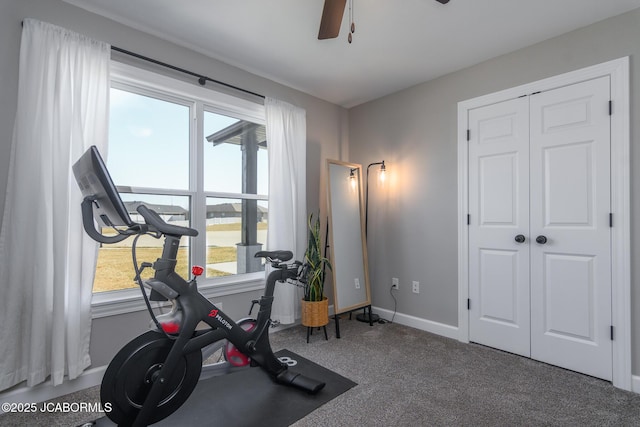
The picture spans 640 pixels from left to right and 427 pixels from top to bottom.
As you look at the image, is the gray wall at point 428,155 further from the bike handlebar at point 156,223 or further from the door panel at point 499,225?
the bike handlebar at point 156,223

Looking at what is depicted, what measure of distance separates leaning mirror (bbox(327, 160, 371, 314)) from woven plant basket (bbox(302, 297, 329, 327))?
0.20 m

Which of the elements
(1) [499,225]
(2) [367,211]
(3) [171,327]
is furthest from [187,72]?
(1) [499,225]

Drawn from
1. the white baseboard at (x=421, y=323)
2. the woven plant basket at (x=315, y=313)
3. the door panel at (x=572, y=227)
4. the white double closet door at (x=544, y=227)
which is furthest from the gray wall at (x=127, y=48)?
the door panel at (x=572, y=227)

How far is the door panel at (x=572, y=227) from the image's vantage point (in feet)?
7.71

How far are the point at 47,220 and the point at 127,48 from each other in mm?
1370

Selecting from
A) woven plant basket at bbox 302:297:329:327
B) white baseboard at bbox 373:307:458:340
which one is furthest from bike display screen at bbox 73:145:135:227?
white baseboard at bbox 373:307:458:340

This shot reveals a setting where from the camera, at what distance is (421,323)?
3398 mm

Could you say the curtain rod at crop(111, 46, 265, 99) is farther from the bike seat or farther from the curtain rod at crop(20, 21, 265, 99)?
the bike seat

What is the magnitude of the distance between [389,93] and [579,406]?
10.4 ft

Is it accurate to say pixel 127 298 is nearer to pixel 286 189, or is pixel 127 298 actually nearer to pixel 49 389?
pixel 49 389

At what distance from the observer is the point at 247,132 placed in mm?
3305

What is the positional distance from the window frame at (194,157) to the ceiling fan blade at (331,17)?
4.62ft

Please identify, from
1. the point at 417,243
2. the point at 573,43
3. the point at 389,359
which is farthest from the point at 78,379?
the point at 573,43

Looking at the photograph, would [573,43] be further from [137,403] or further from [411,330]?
[137,403]
